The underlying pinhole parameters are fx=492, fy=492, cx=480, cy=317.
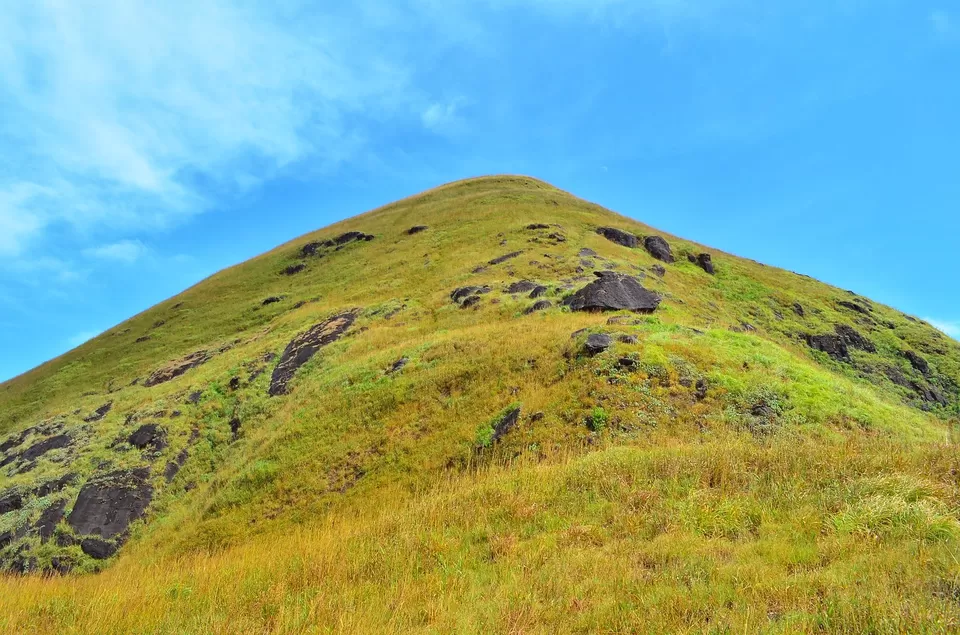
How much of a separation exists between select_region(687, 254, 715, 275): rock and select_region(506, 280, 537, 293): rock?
90.2ft

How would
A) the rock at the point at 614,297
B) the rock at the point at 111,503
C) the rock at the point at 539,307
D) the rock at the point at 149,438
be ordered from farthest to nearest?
the rock at the point at 539,307, the rock at the point at 614,297, the rock at the point at 149,438, the rock at the point at 111,503

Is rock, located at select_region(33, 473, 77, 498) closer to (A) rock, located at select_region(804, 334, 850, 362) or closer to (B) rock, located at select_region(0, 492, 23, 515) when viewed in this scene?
(B) rock, located at select_region(0, 492, 23, 515)

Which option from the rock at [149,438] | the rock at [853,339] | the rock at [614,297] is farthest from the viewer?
the rock at [853,339]

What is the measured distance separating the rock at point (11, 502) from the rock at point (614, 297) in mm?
30690

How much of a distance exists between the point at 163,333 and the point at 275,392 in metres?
37.5

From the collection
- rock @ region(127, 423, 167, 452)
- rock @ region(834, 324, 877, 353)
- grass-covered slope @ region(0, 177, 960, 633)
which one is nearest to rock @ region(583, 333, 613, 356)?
grass-covered slope @ region(0, 177, 960, 633)

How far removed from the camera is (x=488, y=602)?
575 cm

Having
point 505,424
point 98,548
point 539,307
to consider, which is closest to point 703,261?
point 539,307

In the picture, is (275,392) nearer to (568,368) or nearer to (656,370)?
(568,368)

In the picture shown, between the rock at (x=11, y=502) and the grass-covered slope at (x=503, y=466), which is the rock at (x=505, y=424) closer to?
the grass-covered slope at (x=503, y=466)

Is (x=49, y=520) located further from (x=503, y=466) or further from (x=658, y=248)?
(x=658, y=248)

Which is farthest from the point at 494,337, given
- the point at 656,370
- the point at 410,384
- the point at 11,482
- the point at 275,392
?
the point at 11,482

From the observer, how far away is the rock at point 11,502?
972 inches

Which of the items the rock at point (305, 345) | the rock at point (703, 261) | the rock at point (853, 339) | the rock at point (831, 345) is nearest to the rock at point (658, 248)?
the rock at point (703, 261)
